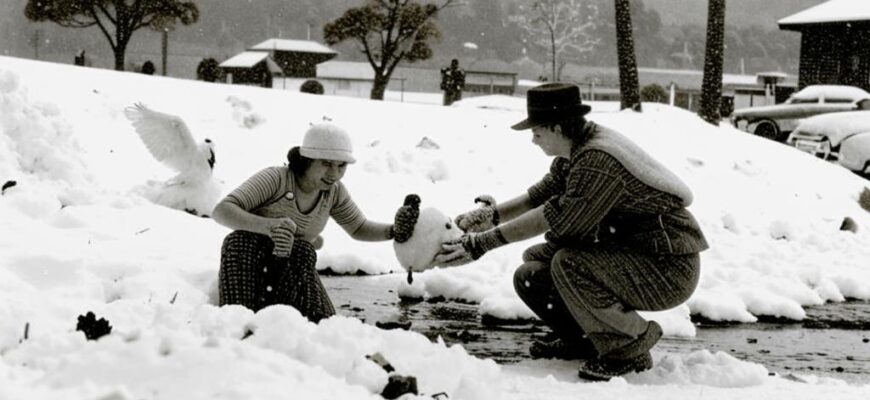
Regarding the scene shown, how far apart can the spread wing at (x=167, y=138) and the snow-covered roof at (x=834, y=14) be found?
34.8m

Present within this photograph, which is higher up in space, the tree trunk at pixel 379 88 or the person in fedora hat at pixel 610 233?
the tree trunk at pixel 379 88

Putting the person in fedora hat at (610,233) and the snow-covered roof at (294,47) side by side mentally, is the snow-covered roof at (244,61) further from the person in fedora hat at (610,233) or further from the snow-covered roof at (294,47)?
the person in fedora hat at (610,233)

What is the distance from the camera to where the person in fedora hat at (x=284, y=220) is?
5047 millimetres

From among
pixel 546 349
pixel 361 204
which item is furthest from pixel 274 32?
pixel 546 349

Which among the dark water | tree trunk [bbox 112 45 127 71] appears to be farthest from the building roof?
the dark water

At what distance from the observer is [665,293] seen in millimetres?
4820

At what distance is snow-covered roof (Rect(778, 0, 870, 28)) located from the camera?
39047 millimetres

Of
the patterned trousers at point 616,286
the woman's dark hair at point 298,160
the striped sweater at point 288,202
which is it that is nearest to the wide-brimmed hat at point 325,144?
the woman's dark hair at point 298,160

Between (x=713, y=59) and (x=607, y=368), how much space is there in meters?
15.4

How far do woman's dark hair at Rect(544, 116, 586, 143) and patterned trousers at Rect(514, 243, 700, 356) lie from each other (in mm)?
504

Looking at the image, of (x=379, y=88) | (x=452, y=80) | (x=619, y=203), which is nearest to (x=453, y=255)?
(x=619, y=203)

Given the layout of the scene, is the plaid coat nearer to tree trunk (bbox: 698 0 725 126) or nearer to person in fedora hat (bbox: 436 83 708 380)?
person in fedora hat (bbox: 436 83 708 380)

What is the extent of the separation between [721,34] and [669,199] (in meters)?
15.2

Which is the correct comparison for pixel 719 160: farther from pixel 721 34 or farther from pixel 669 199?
pixel 669 199
